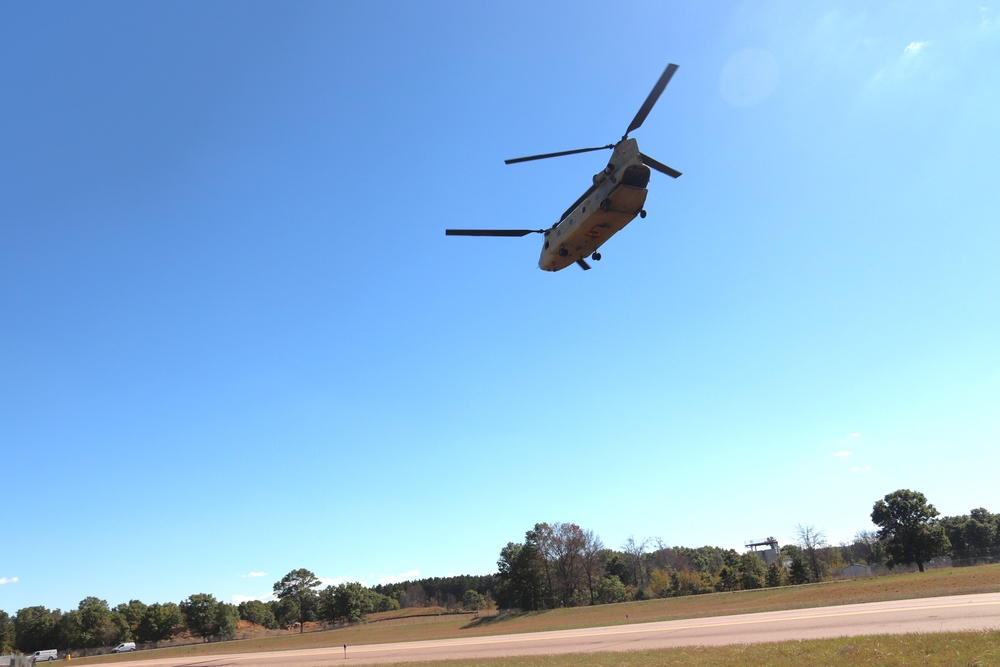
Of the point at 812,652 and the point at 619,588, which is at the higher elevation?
the point at 812,652

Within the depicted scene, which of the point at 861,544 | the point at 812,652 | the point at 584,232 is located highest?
the point at 584,232

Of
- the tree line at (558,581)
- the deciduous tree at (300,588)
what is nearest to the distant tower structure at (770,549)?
the tree line at (558,581)

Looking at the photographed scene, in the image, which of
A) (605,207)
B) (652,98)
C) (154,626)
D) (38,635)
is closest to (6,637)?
(38,635)

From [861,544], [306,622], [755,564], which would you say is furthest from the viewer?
[861,544]

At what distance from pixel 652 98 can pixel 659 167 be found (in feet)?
10.5

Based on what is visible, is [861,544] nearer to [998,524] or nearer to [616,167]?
[998,524]

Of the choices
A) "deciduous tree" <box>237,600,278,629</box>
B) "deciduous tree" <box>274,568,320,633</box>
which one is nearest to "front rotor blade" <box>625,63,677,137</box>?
"deciduous tree" <box>274,568,320,633</box>

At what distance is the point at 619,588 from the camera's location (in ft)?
285

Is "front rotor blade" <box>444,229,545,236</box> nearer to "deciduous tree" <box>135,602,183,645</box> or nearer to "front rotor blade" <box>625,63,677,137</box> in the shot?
"front rotor blade" <box>625,63,677,137</box>

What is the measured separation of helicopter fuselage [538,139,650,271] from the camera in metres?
17.3

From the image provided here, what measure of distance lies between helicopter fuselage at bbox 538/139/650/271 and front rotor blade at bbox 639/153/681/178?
3.29ft

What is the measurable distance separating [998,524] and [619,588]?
76.1 m

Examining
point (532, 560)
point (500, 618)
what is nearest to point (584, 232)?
point (500, 618)

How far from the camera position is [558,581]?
290 ft
